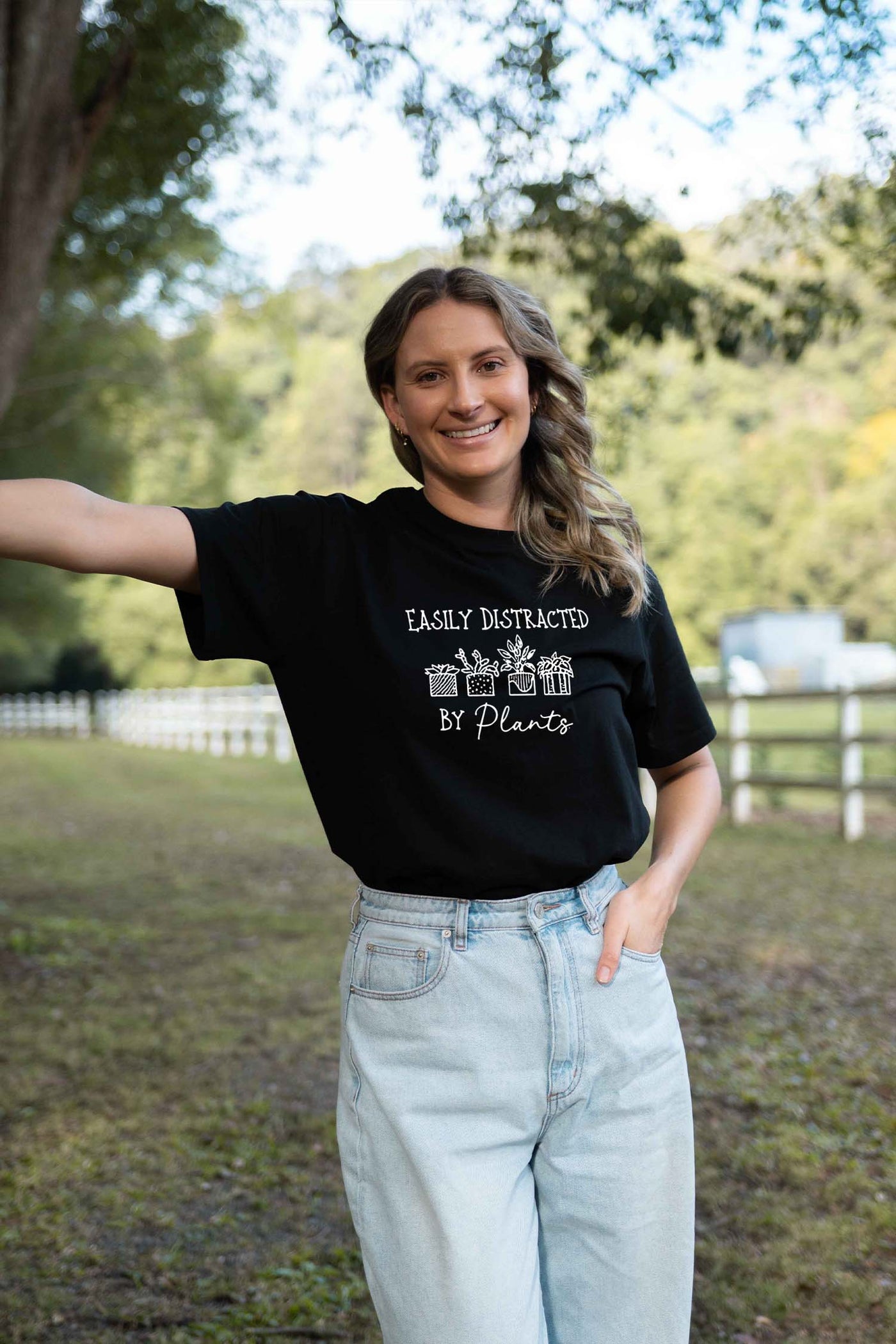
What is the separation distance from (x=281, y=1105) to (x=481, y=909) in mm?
3344

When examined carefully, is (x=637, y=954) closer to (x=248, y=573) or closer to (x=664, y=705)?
(x=664, y=705)

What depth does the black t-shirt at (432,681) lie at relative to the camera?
1725 millimetres

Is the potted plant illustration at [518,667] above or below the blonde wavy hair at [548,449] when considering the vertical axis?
below

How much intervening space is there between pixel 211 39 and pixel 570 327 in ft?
8.71

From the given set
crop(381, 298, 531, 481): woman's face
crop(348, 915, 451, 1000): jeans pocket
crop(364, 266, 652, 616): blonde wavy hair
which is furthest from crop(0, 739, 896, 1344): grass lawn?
crop(381, 298, 531, 481): woman's face

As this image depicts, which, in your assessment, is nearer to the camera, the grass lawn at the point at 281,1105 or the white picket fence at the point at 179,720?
the grass lawn at the point at 281,1105

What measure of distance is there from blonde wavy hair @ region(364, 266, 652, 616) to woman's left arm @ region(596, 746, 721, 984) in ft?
1.07

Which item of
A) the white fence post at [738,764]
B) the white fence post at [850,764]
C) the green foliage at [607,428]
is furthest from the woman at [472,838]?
the white fence post at [738,764]

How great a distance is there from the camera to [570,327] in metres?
7.97

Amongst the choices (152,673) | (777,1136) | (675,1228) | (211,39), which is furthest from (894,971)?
(152,673)

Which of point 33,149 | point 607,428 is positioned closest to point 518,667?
point 33,149

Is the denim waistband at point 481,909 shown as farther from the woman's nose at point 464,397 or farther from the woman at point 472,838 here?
the woman's nose at point 464,397

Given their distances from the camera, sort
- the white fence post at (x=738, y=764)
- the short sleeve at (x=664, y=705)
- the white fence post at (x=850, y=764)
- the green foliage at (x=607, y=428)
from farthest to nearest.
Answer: the white fence post at (x=738, y=764) → the white fence post at (x=850, y=764) → the green foliage at (x=607, y=428) → the short sleeve at (x=664, y=705)

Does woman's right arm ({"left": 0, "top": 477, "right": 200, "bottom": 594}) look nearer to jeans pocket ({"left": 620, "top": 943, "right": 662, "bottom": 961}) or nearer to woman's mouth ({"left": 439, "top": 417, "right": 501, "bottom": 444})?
woman's mouth ({"left": 439, "top": 417, "right": 501, "bottom": 444})
